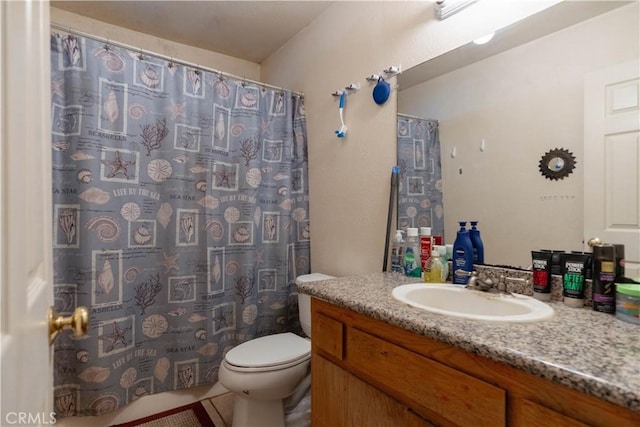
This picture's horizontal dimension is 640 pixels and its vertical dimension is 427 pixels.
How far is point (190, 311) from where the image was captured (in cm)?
184

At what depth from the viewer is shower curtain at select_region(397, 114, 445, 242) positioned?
1.45m

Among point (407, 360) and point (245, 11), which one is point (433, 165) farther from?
point (245, 11)

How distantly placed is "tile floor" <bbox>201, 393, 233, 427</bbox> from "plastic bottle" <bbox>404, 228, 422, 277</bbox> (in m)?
1.29

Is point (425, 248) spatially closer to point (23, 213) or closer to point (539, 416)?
point (539, 416)

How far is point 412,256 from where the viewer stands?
1452 mm

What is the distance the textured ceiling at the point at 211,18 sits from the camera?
194 cm

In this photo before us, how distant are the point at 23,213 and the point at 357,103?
1.60 m

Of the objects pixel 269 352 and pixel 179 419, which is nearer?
pixel 269 352

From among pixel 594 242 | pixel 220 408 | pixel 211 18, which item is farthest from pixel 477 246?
pixel 211 18

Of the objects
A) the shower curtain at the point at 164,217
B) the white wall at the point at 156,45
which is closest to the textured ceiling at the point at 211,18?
the white wall at the point at 156,45

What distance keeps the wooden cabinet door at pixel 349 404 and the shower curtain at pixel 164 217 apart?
943mm

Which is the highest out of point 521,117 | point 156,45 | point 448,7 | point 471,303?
point 156,45

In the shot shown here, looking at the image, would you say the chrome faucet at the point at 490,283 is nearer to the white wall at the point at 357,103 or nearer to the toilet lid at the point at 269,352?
the white wall at the point at 357,103

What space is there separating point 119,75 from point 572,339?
205cm
